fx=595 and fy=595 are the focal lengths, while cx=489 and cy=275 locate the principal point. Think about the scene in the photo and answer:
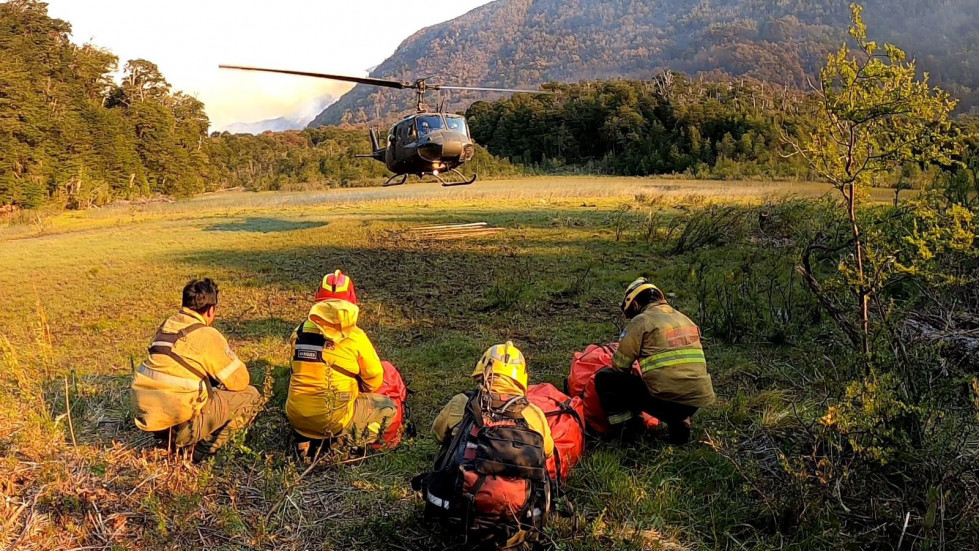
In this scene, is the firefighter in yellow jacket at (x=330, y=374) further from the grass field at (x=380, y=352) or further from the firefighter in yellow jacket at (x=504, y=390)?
the firefighter in yellow jacket at (x=504, y=390)

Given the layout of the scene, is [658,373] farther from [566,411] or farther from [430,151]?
[430,151]

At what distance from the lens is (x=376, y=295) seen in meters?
10.5

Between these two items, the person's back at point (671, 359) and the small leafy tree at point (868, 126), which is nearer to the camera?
the small leafy tree at point (868, 126)

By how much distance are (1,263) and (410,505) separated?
52.9 ft

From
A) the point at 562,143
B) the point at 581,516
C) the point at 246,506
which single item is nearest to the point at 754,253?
the point at 581,516

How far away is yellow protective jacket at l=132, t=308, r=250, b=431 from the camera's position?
427cm

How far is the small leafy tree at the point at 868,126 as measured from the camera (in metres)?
3.23

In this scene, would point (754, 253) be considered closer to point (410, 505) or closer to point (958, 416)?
point (958, 416)

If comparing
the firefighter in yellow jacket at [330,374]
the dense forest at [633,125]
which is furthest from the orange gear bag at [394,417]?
the dense forest at [633,125]

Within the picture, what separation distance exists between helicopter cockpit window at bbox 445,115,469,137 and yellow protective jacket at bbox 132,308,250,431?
1032 centimetres

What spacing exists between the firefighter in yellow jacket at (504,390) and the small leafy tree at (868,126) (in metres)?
1.84

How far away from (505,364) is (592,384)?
1.65 m

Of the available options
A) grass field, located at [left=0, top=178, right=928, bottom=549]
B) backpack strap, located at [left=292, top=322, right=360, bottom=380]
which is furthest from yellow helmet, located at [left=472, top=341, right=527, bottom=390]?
backpack strap, located at [left=292, top=322, right=360, bottom=380]

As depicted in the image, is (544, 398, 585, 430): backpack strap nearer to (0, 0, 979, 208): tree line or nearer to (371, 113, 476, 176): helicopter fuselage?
(371, 113, 476, 176): helicopter fuselage
